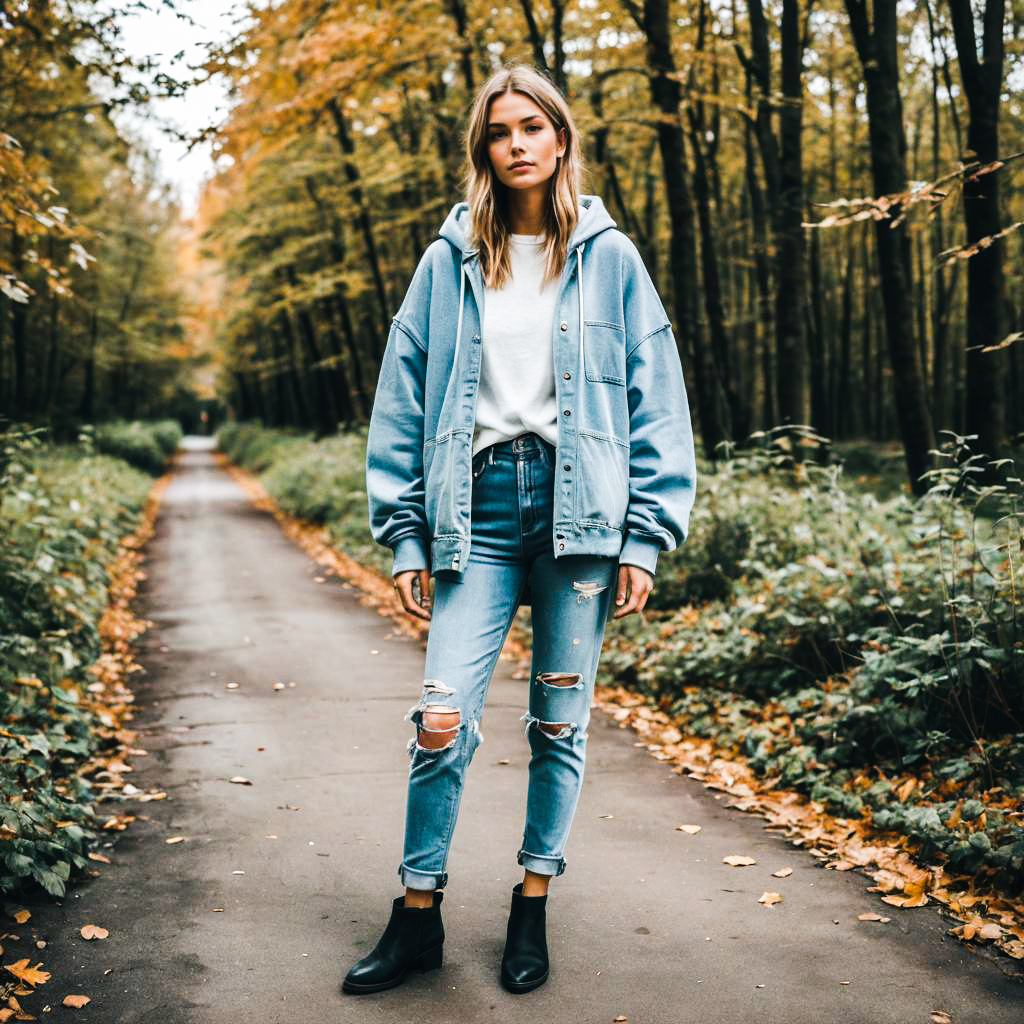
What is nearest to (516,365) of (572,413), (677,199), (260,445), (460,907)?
(572,413)

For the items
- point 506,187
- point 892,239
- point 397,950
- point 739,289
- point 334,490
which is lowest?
point 397,950

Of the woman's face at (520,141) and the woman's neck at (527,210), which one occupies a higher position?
the woman's face at (520,141)

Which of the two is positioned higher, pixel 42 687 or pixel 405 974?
pixel 42 687

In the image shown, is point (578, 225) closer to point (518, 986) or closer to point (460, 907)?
point (518, 986)

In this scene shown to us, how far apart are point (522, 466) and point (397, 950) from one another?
1360mm

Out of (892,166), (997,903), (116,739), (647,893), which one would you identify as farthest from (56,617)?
(892,166)

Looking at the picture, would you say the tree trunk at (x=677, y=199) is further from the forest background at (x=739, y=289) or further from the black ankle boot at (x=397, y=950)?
the black ankle boot at (x=397, y=950)

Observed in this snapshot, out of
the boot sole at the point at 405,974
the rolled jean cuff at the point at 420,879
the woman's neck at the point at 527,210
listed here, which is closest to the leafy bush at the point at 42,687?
the boot sole at the point at 405,974

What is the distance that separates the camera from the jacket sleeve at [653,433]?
2748mm

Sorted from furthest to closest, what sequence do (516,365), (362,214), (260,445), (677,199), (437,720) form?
(260,445) → (362,214) → (677,199) → (516,365) → (437,720)

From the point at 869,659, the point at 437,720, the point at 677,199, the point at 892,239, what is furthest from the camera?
the point at 677,199

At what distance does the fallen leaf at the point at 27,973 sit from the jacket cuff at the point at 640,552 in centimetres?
198

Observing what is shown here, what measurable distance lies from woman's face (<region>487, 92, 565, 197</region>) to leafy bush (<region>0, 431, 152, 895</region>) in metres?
2.68

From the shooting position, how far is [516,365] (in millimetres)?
2754
